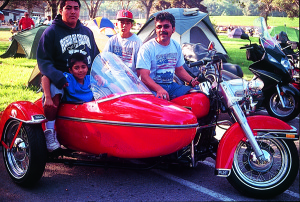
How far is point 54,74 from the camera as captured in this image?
11.3 feet

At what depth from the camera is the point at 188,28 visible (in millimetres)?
12008

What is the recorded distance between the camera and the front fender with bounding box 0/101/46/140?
11.4ft

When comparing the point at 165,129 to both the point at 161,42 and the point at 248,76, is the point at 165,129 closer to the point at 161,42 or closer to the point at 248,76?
the point at 161,42

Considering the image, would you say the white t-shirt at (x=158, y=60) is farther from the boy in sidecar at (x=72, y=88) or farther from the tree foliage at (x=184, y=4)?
the tree foliage at (x=184, y=4)

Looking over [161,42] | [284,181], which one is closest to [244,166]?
[284,181]

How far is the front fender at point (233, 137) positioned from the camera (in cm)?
324

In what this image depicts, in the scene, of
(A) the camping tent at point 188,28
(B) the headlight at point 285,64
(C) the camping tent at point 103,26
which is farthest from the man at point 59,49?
(A) the camping tent at point 188,28

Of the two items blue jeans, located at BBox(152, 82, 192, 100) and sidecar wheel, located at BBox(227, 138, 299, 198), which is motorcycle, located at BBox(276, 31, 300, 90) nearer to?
blue jeans, located at BBox(152, 82, 192, 100)

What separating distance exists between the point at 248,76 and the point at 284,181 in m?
8.45

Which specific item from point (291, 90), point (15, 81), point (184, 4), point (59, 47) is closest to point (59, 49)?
point (59, 47)

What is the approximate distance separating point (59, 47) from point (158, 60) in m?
1.13

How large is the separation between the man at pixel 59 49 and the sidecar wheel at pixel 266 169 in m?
1.88

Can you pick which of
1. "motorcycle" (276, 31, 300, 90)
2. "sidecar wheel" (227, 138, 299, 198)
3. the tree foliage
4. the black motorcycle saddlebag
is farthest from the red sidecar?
the tree foliage

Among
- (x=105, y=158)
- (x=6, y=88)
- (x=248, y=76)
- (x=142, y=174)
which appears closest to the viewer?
(x=105, y=158)
